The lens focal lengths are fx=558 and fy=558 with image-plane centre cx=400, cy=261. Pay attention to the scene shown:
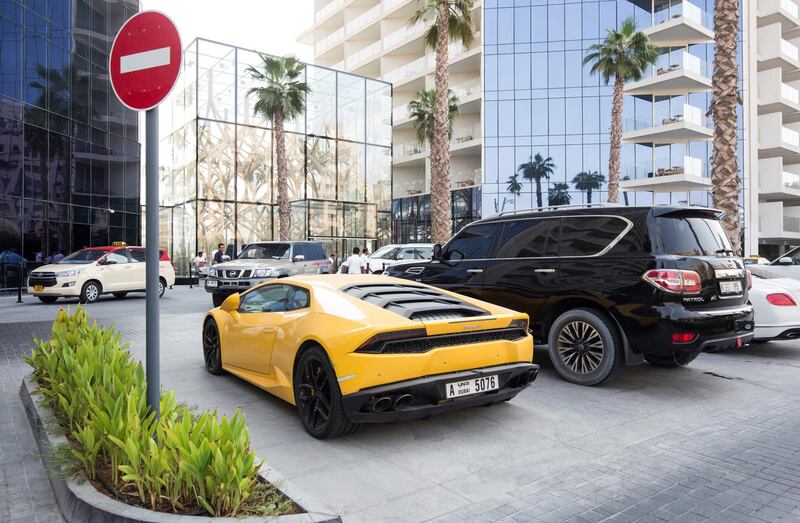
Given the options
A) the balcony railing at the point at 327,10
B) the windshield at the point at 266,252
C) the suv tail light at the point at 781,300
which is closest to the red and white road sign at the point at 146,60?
the suv tail light at the point at 781,300

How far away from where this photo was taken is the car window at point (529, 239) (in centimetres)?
659

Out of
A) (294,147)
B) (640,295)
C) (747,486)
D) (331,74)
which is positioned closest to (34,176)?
(294,147)

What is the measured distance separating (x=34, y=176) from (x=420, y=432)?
2160 cm

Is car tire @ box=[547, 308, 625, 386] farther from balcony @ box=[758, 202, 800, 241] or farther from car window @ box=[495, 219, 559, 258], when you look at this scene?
balcony @ box=[758, 202, 800, 241]

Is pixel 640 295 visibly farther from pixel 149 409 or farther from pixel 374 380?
pixel 149 409

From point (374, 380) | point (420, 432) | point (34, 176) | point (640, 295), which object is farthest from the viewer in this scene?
point (34, 176)

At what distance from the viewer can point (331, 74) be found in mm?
35781

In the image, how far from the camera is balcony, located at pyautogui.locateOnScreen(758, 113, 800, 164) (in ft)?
123

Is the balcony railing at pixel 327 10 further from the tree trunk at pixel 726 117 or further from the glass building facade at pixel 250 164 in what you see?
the tree trunk at pixel 726 117

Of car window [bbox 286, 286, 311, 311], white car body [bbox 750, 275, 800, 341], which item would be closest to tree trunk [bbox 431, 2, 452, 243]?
white car body [bbox 750, 275, 800, 341]

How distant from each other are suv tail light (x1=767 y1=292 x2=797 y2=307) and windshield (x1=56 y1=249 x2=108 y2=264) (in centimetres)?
1667

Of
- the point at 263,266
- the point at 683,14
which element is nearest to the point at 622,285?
the point at 263,266

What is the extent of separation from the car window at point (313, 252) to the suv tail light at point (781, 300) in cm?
1112

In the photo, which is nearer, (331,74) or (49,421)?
(49,421)
